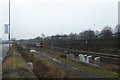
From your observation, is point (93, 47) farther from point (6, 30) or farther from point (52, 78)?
point (52, 78)

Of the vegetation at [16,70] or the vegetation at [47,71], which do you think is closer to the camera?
the vegetation at [16,70]

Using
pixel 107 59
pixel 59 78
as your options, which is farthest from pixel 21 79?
pixel 107 59

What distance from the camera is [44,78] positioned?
13172mm

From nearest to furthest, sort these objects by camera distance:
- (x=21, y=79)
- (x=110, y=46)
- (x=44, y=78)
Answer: (x=21, y=79) → (x=44, y=78) → (x=110, y=46)

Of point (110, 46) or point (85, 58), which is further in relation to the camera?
point (110, 46)

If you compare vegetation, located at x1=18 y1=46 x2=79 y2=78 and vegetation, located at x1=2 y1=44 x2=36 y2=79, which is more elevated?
vegetation, located at x1=2 y1=44 x2=36 y2=79

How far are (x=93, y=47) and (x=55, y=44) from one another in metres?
48.8

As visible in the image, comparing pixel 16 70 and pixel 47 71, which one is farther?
pixel 47 71

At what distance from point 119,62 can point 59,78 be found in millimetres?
29518

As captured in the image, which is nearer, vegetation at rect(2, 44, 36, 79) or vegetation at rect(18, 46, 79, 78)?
vegetation at rect(2, 44, 36, 79)

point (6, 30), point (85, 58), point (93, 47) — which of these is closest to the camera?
point (6, 30)

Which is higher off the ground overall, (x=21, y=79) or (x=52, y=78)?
(x=21, y=79)

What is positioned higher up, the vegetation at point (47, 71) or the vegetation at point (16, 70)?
the vegetation at point (16, 70)

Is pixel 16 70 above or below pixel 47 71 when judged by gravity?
above
